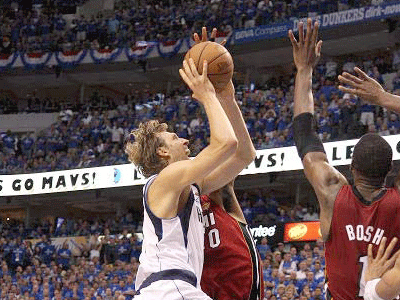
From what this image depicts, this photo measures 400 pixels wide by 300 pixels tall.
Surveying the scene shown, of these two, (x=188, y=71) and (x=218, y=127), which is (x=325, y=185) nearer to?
(x=218, y=127)

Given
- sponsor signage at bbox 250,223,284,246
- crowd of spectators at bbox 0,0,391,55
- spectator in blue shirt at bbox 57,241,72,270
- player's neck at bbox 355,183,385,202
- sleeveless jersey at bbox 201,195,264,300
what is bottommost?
spectator in blue shirt at bbox 57,241,72,270

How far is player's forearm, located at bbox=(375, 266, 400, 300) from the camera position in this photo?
128 inches

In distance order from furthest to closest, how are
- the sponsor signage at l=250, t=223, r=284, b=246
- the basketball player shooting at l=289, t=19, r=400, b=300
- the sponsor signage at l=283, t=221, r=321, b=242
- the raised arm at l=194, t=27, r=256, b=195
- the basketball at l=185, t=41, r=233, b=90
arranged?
the sponsor signage at l=250, t=223, r=284, b=246 < the sponsor signage at l=283, t=221, r=321, b=242 < the raised arm at l=194, t=27, r=256, b=195 < the basketball at l=185, t=41, r=233, b=90 < the basketball player shooting at l=289, t=19, r=400, b=300

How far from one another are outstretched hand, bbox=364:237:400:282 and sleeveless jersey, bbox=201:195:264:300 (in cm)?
126

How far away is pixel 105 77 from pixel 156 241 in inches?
1175

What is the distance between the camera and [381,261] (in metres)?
3.31

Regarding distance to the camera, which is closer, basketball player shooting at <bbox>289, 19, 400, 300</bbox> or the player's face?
basketball player shooting at <bbox>289, 19, 400, 300</bbox>

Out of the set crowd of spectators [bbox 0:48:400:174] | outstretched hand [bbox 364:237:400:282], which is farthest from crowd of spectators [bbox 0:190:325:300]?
outstretched hand [bbox 364:237:400:282]

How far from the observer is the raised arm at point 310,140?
11.3 ft

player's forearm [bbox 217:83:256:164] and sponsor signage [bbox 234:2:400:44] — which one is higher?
sponsor signage [bbox 234:2:400:44]

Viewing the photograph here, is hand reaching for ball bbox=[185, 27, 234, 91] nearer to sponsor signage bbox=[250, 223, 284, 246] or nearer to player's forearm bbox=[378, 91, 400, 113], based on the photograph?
player's forearm bbox=[378, 91, 400, 113]

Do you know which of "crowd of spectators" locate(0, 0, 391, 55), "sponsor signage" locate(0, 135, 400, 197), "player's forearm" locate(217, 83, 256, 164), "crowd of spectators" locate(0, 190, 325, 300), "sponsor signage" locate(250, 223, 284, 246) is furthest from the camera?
"crowd of spectators" locate(0, 0, 391, 55)

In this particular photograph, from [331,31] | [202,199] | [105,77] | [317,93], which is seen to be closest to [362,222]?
[202,199]

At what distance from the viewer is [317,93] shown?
23.3m
